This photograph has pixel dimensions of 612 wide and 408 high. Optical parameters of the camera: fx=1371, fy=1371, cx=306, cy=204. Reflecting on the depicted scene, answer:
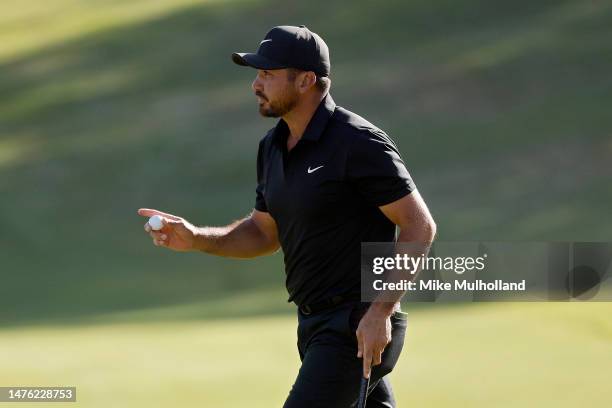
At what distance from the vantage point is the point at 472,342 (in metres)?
9.63

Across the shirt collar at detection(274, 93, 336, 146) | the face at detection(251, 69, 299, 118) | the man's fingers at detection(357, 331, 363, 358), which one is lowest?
the man's fingers at detection(357, 331, 363, 358)

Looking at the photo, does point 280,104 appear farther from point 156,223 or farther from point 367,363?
point 367,363

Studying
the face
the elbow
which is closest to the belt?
the elbow

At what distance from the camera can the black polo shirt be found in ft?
16.3

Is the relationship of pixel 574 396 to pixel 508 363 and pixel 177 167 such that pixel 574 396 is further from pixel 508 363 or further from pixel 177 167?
pixel 177 167

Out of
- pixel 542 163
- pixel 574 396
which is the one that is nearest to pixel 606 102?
pixel 542 163

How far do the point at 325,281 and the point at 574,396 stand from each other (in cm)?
332

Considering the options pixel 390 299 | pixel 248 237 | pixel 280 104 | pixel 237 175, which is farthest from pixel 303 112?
pixel 237 175

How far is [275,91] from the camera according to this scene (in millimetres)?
5230

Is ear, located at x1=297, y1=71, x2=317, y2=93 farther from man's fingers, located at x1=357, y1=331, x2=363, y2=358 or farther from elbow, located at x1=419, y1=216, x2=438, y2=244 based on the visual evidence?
man's fingers, located at x1=357, y1=331, x2=363, y2=358

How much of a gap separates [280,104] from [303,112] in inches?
3.9

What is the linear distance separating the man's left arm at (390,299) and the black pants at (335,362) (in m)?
0.07

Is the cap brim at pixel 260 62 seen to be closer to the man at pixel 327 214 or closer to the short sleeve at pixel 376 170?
the man at pixel 327 214

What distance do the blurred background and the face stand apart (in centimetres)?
326
